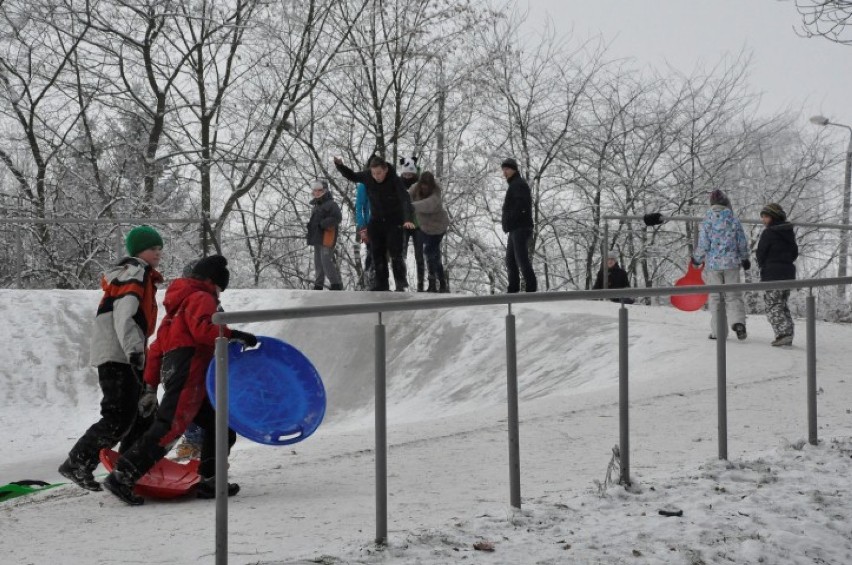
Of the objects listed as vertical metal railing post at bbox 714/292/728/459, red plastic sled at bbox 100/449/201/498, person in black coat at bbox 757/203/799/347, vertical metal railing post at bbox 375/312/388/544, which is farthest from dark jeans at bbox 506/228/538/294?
vertical metal railing post at bbox 375/312/388/544

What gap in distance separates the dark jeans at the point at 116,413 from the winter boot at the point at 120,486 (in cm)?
72

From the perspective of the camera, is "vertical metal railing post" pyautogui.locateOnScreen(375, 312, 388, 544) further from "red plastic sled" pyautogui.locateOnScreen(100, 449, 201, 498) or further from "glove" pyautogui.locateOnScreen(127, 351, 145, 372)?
"glove" pyautogui.locateOnScreen(127, 351, 145, 372)

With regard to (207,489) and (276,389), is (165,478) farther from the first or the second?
(276,389)

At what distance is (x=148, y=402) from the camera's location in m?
6.75

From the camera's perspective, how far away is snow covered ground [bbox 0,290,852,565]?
4.66 m

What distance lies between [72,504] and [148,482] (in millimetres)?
451

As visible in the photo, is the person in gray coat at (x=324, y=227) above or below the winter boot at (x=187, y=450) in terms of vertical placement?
above

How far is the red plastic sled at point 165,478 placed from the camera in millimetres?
6105

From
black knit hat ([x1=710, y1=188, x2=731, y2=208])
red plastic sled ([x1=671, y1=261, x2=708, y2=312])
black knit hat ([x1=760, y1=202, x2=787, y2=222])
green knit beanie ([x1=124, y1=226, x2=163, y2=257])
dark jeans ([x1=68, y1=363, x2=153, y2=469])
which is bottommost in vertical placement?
dark jeans ([x1=68, y1=363, x2=153, y2=469])

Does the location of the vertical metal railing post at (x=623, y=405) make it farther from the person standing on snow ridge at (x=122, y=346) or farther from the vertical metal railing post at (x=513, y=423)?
the person standing on snow ridge at (x=122, y=346)

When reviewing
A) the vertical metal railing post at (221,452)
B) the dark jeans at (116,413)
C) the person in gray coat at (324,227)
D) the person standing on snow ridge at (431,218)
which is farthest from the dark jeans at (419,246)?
the vertical metal railing post at (221,452)

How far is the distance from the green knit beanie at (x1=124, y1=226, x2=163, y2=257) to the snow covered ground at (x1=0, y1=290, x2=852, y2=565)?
1.50m

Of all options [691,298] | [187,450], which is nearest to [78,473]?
[187,450]

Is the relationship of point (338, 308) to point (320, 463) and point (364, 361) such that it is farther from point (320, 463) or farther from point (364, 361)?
point (364, 361)
